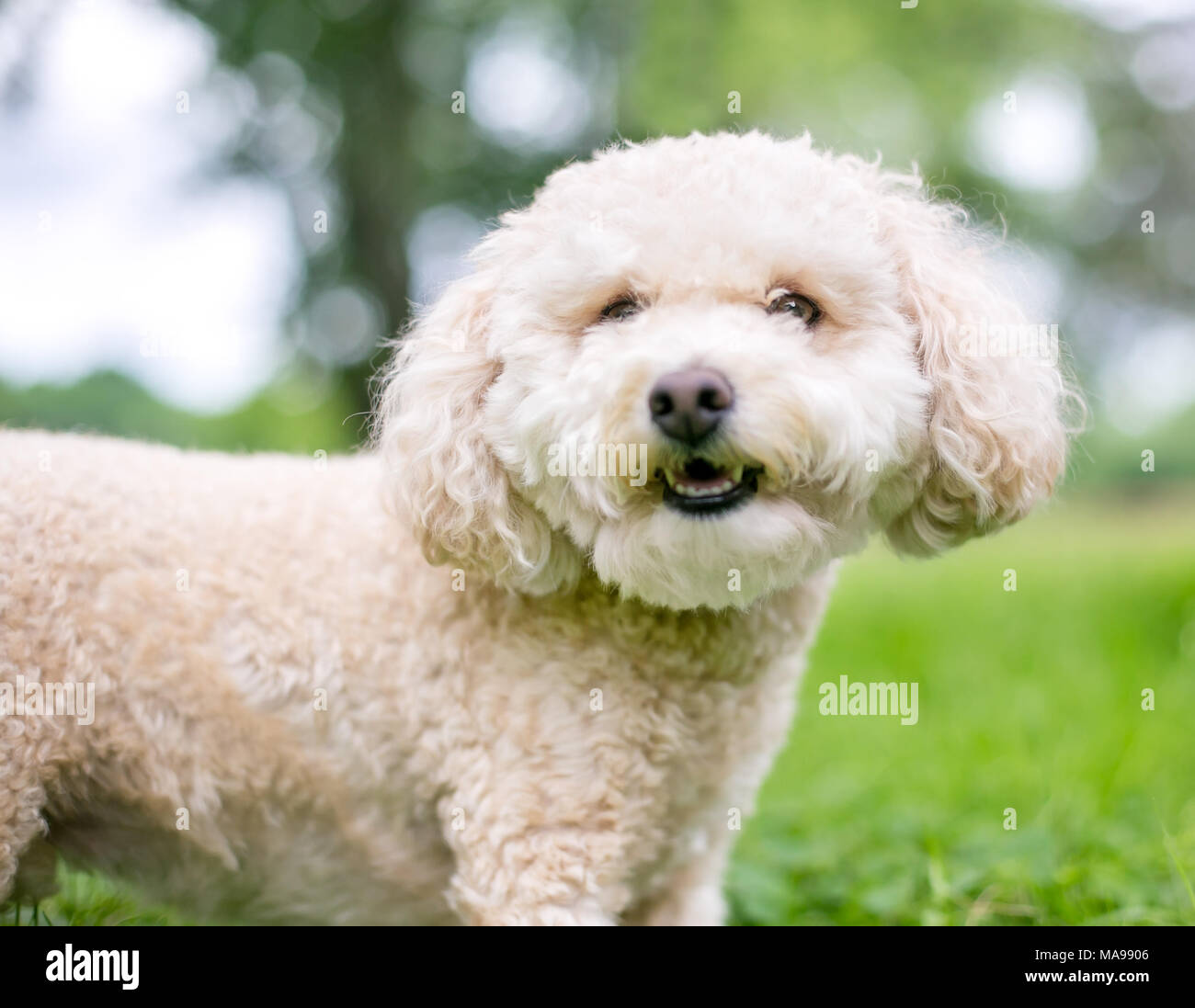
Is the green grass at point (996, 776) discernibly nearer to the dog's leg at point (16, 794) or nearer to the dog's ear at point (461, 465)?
the dog's ear at point (461, 465)

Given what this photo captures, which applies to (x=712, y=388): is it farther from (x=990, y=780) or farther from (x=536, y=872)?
(x=990, y=780)

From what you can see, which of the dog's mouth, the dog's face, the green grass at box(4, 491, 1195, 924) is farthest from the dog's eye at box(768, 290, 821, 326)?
the green grass at box(4, 491, 1195, 924)

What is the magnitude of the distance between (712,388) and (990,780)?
2560 mm

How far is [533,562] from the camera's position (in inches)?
80.0

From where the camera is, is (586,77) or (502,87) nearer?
(502,87)

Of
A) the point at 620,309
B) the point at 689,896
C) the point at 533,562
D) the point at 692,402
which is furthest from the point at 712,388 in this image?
the point at 689,896

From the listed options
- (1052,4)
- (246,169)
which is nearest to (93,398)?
(246,169)

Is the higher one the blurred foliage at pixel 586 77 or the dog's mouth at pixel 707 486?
the blurred foliage at pixel 586 77

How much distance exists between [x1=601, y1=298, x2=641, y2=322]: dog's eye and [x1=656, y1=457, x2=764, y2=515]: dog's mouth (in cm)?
34

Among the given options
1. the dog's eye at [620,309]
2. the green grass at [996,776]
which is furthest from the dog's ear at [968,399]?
the green grass at [996,776]

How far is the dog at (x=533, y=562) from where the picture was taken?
1.88 meters

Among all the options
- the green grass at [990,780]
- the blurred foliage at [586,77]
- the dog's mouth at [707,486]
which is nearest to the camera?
the dog's mouth at [707,486]
